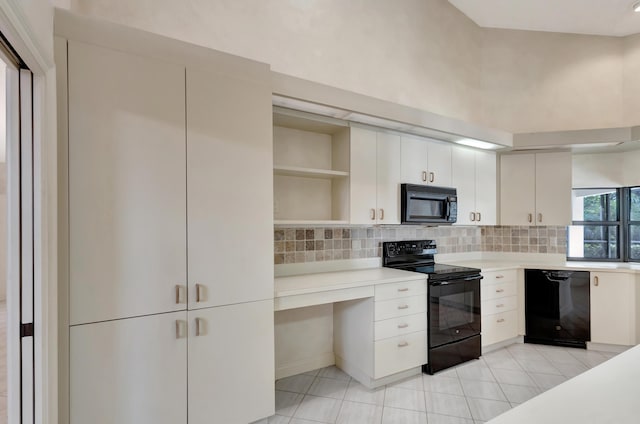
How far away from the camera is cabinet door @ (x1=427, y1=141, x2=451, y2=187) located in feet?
10.5

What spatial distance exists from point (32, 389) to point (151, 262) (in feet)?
2.07

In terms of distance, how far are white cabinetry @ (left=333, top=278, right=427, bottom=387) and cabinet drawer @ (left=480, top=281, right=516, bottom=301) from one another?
846 mm

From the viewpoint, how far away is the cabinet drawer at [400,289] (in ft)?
8.23

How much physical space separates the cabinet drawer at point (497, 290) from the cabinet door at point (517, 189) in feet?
2.55

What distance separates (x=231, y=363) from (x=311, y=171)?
142cm

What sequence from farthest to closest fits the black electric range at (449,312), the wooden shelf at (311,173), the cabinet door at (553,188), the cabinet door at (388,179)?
1. the cabinet door at (553,188)
2. the cabinet door at (388,179)
3. the black electric range at (449,312)
4. the wooden shelf at (311,173)

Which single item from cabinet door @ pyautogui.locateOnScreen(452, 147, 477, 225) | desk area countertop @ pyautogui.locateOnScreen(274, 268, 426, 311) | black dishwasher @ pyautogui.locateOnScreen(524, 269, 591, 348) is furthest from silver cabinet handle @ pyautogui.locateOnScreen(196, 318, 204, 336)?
black dishwasher @ pyautogui.locateOnScreen(524, 269, 591, 348)

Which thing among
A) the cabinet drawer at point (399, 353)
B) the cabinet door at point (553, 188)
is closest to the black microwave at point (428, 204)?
the cabinet drawer at point (399, 353)

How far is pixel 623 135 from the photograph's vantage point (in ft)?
10.6

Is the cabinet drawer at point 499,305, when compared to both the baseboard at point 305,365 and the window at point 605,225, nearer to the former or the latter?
the window at point 605,225

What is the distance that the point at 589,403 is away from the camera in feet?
2.41

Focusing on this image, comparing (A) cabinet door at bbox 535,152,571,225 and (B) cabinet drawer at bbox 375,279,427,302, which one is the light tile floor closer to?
(B) cabinet drawer at bbox 375,279,427,302

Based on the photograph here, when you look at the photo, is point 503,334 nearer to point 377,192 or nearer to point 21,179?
point 377,192

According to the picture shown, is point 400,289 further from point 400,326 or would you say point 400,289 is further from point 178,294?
point 178,294
